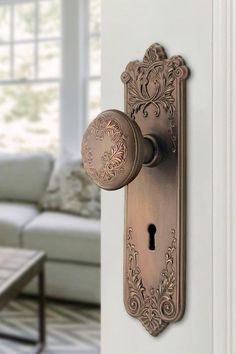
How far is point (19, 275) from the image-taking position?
182cm

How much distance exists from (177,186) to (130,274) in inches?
3.8

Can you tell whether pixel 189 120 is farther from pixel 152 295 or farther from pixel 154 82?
pixel 152 295

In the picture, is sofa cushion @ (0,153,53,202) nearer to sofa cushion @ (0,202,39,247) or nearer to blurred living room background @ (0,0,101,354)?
blurred living room background @ (0,0,101,354)

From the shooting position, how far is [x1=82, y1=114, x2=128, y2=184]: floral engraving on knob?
0.35m

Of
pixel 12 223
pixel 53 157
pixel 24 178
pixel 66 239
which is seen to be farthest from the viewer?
pixel 53 157

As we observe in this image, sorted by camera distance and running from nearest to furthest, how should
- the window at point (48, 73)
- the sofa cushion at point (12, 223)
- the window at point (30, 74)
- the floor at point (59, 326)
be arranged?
the floor at point (59, 326) → the sofa cushion at point (12, 223) → the window at point (48, 73) → the window at point (30, 74)

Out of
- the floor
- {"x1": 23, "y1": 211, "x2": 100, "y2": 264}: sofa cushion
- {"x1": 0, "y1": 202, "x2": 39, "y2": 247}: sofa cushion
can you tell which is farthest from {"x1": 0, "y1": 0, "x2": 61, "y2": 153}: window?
the floor

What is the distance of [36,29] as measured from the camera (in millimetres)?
3611

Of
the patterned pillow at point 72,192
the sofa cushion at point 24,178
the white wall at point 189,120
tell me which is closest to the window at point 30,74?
the sofa cushion at point 24,178

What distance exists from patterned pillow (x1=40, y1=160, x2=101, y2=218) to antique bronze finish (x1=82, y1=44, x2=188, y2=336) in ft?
7.95

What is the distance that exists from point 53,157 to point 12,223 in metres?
0.90

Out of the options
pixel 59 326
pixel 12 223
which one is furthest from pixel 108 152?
pixel 12 223

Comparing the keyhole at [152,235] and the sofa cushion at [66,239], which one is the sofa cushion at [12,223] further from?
the keyhole at [152,235]

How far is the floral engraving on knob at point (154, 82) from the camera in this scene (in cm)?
37
